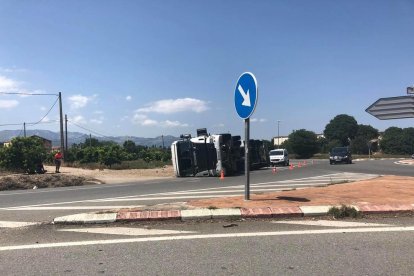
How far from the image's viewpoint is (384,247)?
591 cm

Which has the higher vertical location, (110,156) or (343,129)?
(343,129)

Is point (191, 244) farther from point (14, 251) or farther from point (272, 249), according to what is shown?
point (14, 251)

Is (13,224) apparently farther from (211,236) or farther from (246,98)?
(246,98)

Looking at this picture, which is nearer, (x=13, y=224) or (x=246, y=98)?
(x=13, y=224)

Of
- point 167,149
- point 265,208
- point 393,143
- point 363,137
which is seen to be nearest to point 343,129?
point 363,137

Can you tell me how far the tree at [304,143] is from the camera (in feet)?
325

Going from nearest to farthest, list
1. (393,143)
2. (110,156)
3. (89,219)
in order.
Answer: (89,219) < (110,156) < (393,143)

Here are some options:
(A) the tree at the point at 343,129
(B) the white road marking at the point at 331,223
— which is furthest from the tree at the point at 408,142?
(B) the white road marking at the point at 331,223

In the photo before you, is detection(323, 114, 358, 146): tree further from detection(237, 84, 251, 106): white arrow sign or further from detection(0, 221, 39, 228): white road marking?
detection(0, 221, 39, 228): white road marking

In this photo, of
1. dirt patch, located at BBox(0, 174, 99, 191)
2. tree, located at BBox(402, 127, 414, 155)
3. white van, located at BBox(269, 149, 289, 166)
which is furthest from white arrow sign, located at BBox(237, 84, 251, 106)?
tree, located at BBox(402, 127, 414, 155)

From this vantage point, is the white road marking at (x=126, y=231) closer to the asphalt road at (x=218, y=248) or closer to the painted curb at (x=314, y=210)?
→ the asphalt road at (x=218, y=248)

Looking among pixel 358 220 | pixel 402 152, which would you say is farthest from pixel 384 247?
pixel 402 152

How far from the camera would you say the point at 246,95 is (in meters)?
9.19

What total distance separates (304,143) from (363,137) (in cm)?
3734
